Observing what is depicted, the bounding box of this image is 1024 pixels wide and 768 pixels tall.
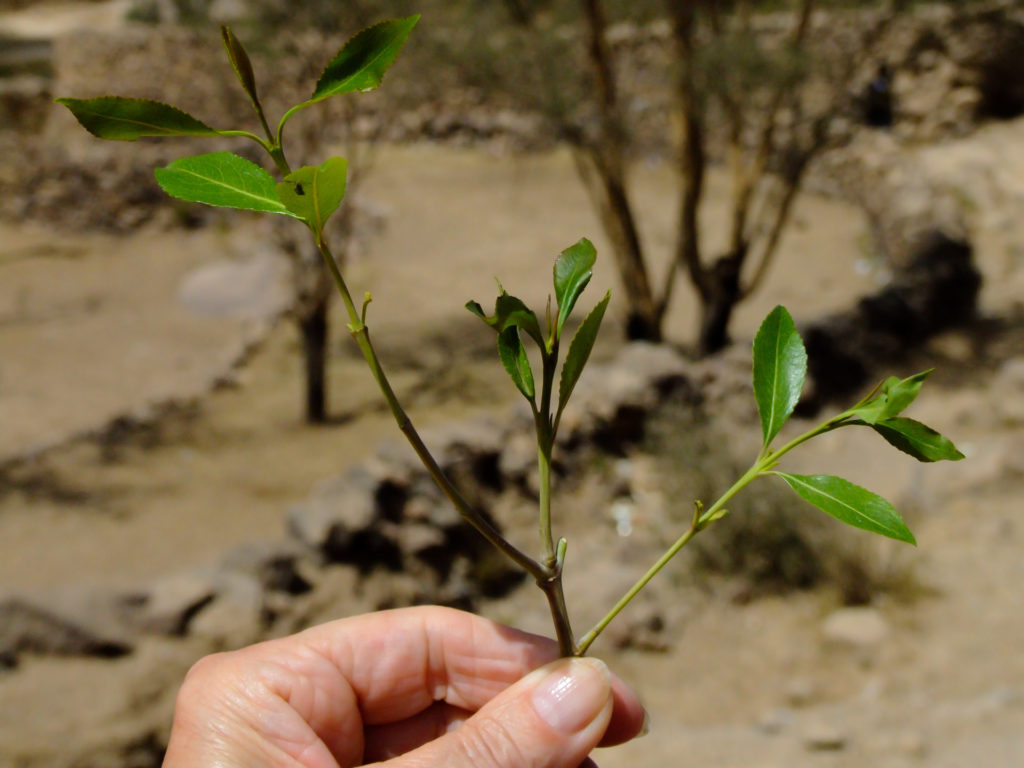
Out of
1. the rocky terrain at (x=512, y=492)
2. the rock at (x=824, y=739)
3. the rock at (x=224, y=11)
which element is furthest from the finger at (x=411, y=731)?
the rock at (x=224, y=11)

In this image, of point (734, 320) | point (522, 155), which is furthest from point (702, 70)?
point (522, 155)

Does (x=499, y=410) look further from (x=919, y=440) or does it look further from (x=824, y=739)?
(x=919, y=440)

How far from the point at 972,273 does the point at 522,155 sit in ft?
21.1

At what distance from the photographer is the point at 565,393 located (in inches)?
29.8

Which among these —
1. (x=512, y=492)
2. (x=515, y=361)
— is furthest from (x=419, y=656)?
(x=512, y=492)

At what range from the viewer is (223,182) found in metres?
0.71

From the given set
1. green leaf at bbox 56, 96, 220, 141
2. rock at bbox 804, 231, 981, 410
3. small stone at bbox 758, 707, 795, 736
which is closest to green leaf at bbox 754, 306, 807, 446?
green leaf at bbox 56, 96, 220, 141

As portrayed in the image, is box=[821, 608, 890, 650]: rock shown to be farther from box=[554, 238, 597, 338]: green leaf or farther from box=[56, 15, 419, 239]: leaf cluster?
box=[56, 15, 419, 239]: leaf cluster

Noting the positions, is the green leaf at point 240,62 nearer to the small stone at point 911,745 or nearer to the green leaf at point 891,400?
the green leaf at point 891,400

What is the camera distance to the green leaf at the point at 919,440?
72cm

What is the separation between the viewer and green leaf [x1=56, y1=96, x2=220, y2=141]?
68cm

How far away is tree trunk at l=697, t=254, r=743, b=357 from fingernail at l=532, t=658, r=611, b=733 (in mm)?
5472

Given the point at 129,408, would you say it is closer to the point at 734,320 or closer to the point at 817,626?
the point at 734,320

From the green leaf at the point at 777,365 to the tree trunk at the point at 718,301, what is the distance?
5.59 meters
